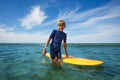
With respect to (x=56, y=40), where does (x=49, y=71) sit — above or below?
below

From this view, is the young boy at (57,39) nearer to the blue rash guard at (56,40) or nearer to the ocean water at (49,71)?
the blue rash guard at (56,40)

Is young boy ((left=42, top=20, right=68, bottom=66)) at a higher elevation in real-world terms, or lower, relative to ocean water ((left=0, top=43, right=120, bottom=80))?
higher

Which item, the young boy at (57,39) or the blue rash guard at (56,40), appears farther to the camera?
the blue rash guard at (56,40)

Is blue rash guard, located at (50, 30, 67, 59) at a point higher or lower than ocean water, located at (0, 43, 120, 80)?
higher

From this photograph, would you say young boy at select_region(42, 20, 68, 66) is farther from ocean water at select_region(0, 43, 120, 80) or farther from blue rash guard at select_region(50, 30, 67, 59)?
ocean water at select_region(0, 43, 120, 80)

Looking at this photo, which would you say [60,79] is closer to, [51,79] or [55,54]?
[51,79]

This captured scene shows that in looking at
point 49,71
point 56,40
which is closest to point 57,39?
point 56,40

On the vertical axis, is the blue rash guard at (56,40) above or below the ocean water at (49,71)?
above

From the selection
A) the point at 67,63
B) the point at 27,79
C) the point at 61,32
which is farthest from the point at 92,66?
the point at 27,79

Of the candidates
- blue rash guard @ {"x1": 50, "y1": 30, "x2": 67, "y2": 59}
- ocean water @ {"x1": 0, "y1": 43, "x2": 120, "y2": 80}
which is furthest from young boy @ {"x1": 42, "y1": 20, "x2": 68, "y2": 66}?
ocean water @ {"x1": 0, "y1": 43, "x2": 120, "y2": 80}

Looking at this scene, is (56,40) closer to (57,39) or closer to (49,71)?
(57,39)

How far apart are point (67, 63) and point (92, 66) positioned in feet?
4.79

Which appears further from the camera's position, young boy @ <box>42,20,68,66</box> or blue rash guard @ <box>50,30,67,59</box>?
blue rash guard @ <box>50,30,67,59</box>

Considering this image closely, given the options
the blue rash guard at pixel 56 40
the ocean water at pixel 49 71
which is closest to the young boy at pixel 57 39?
the blue rash guard at pixel 56 40
